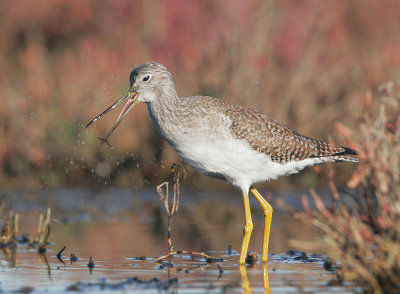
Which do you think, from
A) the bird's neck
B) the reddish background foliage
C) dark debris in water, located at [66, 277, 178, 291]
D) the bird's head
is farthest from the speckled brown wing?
the reddish background foliage

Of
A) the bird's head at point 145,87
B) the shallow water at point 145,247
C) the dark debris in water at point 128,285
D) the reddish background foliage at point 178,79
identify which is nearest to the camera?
the dark debris in water at point 128,285

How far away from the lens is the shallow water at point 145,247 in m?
6.09

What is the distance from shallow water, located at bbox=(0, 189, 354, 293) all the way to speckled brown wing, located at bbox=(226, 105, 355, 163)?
996 millimetres

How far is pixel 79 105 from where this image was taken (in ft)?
44.3

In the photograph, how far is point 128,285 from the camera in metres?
5.98

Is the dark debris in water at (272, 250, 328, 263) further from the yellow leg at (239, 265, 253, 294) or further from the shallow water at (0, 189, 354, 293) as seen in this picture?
the yellow leg at (239, 265, 253, 294)

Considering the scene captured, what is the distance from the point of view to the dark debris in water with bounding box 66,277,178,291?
589 centimetres

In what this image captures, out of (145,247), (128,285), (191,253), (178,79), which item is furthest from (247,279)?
(178,79)

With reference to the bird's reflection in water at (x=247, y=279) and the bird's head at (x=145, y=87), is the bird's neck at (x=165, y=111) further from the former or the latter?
the bird's reflection in water at (x=247, y=279)

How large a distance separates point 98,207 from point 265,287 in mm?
5557

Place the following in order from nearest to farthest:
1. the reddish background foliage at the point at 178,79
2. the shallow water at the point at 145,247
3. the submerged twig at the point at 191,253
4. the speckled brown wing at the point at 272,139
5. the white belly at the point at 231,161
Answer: the shallow water at the point at 145,247 < the submerged twig at the point at 191,253 < the white belly at the point at 231,161 < the speckled brown wing at the point at 272,139 < the reddish background foliage at the point at 178,79

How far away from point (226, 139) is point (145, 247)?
1473 mm

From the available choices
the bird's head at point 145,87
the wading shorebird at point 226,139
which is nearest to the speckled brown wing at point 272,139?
the wading shorebird at point 226,139

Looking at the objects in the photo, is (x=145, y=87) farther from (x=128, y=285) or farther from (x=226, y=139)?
(x=128, y=285)
